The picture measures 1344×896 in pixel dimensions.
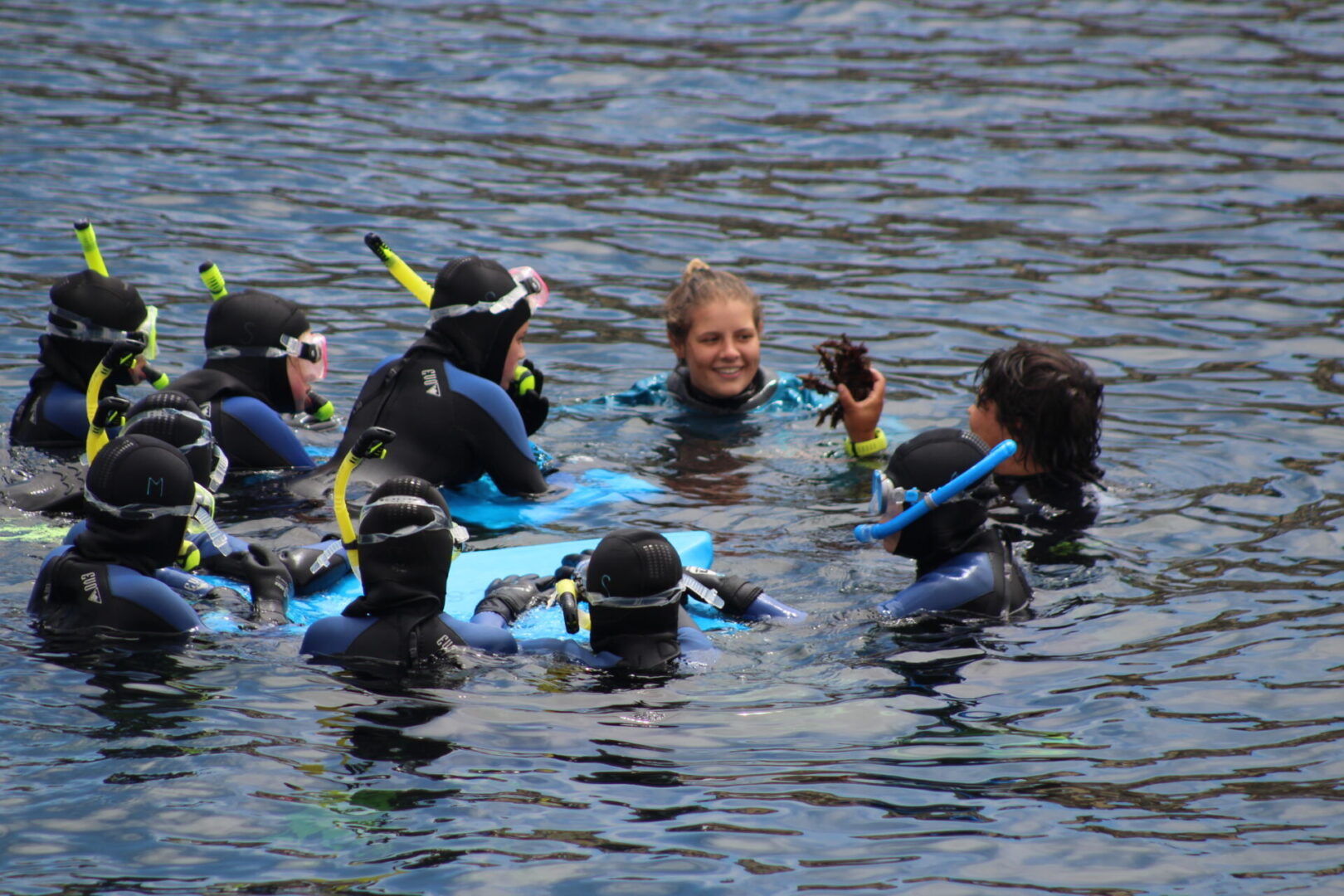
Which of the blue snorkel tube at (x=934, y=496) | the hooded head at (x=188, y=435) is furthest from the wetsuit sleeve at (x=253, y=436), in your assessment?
the blue snorkel tube at (x=934, y=496)

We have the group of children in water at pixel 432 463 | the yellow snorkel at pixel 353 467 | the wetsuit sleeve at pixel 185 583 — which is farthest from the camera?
the wetsuit sleeve at pixel 185 583

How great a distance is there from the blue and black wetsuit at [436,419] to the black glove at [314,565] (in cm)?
→ 70

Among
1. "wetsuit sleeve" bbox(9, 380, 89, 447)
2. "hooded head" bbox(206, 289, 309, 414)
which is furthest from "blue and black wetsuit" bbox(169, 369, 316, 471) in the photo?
"wetsuit sleeve" bbox(9, 380, 89, 447)

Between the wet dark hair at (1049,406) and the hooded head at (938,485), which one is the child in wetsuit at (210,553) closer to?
the hooded head at (938,485)

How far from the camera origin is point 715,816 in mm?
3949

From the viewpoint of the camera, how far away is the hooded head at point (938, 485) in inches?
203

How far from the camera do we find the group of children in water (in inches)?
187

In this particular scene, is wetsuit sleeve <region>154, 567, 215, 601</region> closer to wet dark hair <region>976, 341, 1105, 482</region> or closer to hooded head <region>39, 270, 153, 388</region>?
hooded head <region>39, 270, 153, 388</region>

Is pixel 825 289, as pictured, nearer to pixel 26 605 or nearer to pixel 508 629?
pixel 508 629

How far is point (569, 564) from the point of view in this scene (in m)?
5.49

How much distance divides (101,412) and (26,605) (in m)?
0.72

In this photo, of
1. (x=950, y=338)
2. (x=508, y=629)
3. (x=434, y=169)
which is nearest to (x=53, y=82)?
(x=434, y=169)

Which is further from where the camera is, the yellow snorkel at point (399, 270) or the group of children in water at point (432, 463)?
the yellow snorkel at point (399, 270)

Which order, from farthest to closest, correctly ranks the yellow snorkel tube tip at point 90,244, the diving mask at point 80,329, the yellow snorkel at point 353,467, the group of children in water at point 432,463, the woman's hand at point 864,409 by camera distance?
the woman's hand at point 864,409
the diving mask at point 80,329
the yellow snorkel tube tip at point 90,244
the group of children in water at point 432,463
the yellow snorkel at point 353,467
